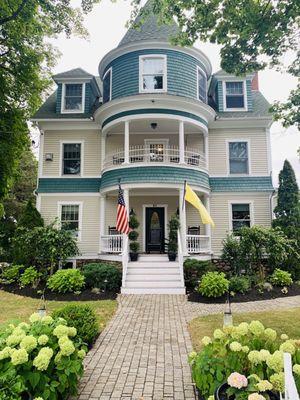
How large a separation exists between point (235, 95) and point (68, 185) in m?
9.98

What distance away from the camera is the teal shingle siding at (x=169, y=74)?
545 inches

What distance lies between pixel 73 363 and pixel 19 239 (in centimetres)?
958

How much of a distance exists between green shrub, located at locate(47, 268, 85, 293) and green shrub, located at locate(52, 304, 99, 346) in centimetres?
439

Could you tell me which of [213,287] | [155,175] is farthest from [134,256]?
[213,287]

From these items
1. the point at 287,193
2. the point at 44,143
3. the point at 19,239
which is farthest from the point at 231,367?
the point at 44,143

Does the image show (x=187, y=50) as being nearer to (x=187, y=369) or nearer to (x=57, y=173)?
(x=57, y=173)

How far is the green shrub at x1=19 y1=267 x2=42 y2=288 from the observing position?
10898 mm

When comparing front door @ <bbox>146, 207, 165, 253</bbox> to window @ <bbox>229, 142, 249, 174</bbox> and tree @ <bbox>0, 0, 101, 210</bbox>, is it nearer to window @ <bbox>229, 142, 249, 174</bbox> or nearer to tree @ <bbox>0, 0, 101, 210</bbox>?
window @ <bbox>229, 142, 249, 174</bbox>

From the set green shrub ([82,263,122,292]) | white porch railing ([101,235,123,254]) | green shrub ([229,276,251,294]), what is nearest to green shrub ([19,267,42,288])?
green shrub ([82,263,122,292])

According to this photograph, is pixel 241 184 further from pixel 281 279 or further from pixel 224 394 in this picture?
pixel 224 394

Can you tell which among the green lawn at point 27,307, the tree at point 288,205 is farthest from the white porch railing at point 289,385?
the tree at point 288,205

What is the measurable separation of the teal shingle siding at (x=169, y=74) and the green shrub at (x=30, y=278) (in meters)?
8.70

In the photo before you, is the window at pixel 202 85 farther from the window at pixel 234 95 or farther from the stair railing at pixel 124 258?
the stair railing at pixel 124 258

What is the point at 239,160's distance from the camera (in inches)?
596
